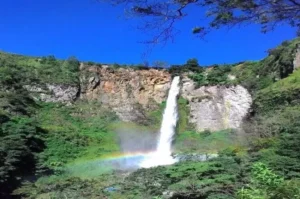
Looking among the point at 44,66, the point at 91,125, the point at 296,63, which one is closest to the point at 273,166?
the point at 296,63

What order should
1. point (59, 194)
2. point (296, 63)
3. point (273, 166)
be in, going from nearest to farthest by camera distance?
point (273, 166)
point (59, 194)
point (296, 63)

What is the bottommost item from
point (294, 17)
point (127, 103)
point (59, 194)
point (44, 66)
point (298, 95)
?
point (59, 194)

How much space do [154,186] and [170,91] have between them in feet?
93.3

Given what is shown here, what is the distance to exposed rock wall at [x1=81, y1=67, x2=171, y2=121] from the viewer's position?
157 feet

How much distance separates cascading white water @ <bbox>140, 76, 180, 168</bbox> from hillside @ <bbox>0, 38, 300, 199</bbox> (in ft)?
2.50

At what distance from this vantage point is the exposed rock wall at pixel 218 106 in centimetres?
4412

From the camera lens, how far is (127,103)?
157ft

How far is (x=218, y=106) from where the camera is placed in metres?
45.8

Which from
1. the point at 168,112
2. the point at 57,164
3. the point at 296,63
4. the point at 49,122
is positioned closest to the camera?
the point at 57,164

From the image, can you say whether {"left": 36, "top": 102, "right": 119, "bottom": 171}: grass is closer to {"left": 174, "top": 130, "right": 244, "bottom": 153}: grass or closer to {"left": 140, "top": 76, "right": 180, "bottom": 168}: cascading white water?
{"left": 140, "top": 76, "right": 180, "bottom": 168}: cascading white water

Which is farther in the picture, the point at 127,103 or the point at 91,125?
the point at 127,103

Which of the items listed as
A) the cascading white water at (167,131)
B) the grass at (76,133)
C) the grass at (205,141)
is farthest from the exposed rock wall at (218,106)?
the grass at (76,133)

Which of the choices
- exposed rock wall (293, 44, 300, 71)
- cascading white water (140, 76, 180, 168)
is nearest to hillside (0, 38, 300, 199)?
exposed rock wall (293, 44, 300, 71)

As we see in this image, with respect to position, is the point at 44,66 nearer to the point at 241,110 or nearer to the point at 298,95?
the point at 241,110
